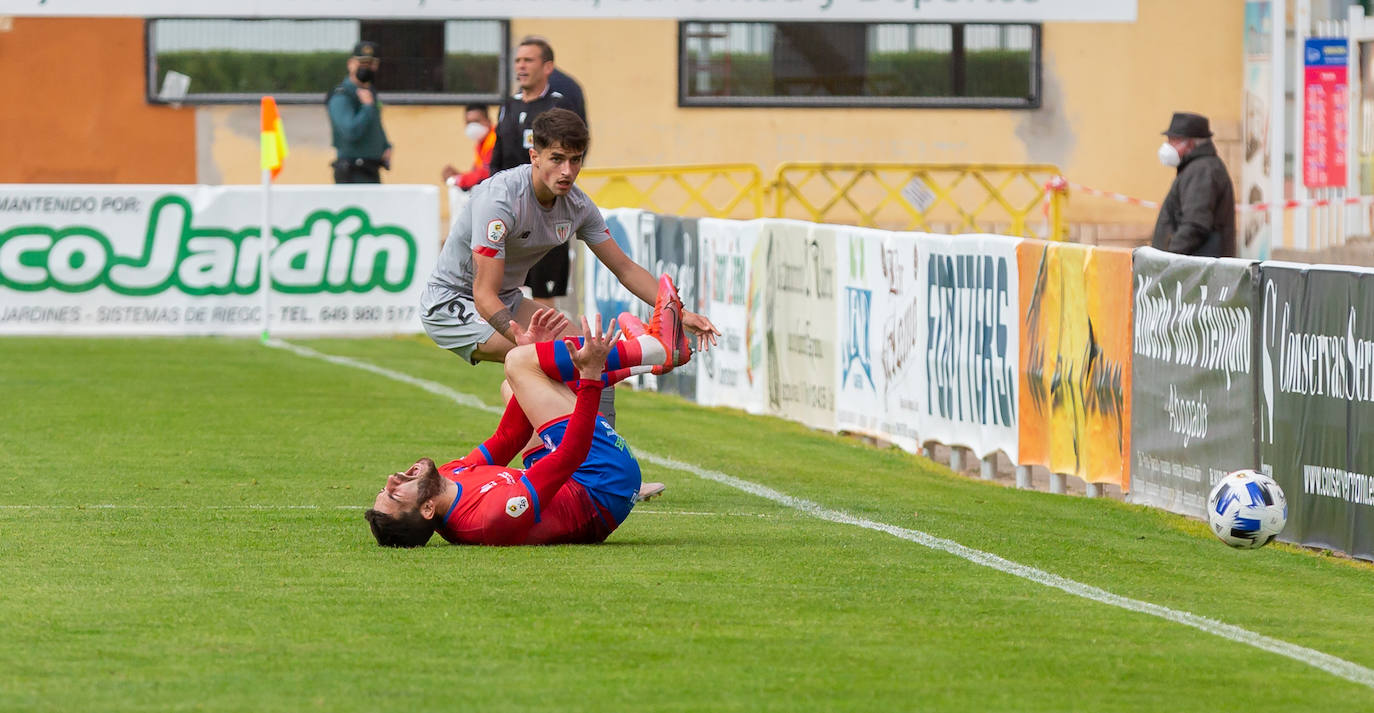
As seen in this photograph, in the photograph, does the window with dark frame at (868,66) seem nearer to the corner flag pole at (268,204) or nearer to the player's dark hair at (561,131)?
the corner flag pole at (268,204)

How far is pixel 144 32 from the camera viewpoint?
2791cm

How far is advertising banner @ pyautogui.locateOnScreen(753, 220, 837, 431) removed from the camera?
1396 cm

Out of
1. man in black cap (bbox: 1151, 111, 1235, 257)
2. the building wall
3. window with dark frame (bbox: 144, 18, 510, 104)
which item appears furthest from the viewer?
window with dark frame (bbox: 144, 18, 510, 104)

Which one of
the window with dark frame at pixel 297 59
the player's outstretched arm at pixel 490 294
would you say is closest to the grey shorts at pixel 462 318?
the player's outstretched arm at pixel 490 294

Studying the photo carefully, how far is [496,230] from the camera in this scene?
890 cm

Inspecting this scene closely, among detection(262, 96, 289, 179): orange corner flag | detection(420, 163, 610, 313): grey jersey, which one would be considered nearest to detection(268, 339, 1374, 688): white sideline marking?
detection(420, 163, 610, 313): grey jersey

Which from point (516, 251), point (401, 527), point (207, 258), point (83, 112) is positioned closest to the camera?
point (401, 527)

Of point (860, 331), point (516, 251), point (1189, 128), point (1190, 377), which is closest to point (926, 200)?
point (1189, 128)

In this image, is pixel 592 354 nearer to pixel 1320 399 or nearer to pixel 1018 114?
pixel 1320 399

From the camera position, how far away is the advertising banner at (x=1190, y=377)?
9.60 metres

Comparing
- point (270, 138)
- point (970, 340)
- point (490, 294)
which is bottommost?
point (970, 340)

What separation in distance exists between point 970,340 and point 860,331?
4.57 feet

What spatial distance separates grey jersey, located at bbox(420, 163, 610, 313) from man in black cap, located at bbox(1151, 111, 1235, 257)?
268 inches

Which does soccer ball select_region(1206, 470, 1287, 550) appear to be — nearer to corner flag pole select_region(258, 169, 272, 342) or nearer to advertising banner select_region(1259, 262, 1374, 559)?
advertising banner select_region(1259, 262, 1374, 559)
